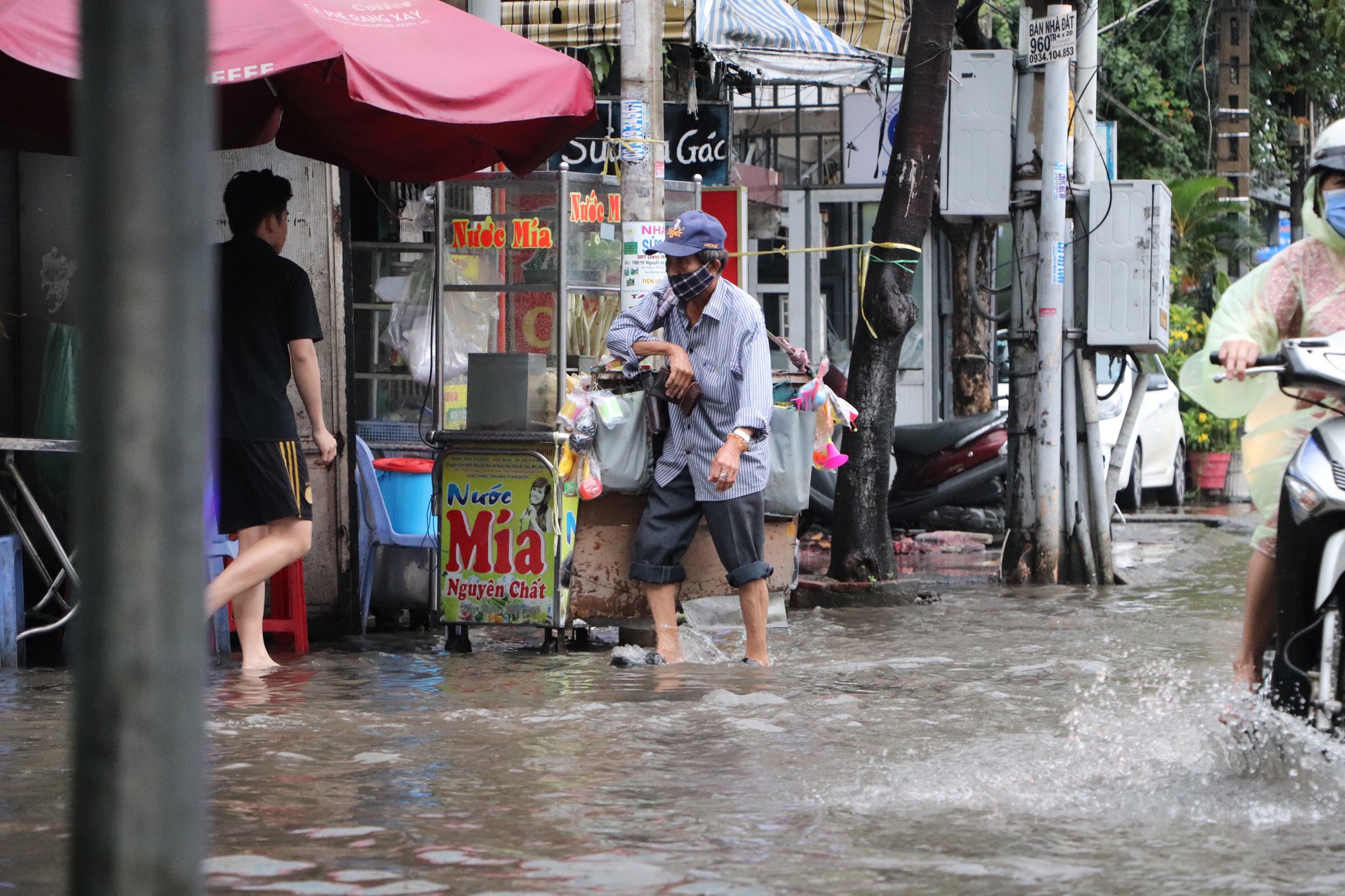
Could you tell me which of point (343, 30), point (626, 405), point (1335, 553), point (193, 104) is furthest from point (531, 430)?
point (193, 104)

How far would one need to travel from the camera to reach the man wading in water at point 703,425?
22.5ft

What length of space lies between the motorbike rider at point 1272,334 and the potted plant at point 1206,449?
50.0 feet

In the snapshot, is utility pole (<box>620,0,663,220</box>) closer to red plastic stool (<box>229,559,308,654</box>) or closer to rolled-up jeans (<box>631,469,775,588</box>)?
rolled-up jeans (<box>631,469,775,588</box>)

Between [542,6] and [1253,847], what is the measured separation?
10.1 meters

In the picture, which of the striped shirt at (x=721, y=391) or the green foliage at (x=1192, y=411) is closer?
the striped shirt at (x=721, y=391)

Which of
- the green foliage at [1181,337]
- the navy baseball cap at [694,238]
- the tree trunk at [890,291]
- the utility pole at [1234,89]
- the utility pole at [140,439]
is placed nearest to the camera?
the utility pole at [140,439]

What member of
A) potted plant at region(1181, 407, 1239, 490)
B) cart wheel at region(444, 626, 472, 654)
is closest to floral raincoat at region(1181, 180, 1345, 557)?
cart wheel at region(444, 626, 472, 654)

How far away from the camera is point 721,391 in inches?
272

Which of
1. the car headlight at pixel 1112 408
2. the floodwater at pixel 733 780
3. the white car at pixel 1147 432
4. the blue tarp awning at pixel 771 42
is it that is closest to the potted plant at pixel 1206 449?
the white car at pixel 1147 432

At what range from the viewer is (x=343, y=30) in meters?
6.50

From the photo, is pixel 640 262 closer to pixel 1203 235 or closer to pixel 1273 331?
pixel 1273 331

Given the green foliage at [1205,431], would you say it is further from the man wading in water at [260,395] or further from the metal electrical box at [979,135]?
the man wading in water at [260,395]

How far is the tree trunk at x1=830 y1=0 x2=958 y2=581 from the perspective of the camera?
33.0 feet

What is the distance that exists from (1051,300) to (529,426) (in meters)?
4.31
